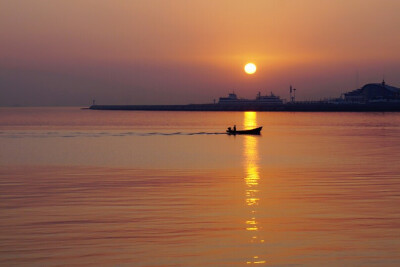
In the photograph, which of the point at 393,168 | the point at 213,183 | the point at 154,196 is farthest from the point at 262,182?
the point at 393,168

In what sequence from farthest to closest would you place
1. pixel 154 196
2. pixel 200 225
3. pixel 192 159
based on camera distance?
1. pixel 192 159
2. pixel 154 196
3. pixel 200 225

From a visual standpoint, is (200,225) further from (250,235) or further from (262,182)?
(262,182)

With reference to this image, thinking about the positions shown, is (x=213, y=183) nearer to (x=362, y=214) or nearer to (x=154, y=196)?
(x=154, y=196)

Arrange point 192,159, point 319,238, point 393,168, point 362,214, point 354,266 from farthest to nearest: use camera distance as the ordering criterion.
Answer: point 192,159 < point 393,168 < point 362,214 < point 319,238 < point 354,266

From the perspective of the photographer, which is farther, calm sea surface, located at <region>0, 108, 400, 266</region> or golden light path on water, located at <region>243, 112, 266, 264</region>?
golden light path on water, located at <region>243, 112, 266, 264</region>

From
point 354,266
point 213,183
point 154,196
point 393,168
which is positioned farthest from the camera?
point 393,168

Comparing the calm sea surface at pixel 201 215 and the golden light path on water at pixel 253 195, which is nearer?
the calm sea surface at pixel 201 215

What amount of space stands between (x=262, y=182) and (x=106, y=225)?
32.2 feet

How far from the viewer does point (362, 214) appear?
16188 millimetres

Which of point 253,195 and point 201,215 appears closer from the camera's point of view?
point 201,215

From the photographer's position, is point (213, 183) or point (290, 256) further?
point (213, 183)

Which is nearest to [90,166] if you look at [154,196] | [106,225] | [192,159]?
[192,159]

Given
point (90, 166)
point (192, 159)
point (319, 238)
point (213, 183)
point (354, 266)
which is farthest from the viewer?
point (192, 159)

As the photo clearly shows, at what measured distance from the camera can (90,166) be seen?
31.5 m
